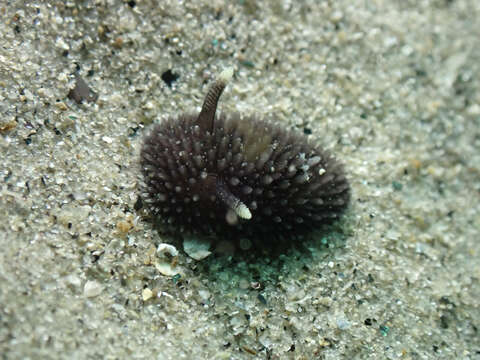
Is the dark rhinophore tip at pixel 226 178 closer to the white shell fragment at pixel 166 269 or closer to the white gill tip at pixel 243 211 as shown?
the white gill tip at pixel 243 211

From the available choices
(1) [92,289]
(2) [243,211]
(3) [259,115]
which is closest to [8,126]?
(1) [92,289]

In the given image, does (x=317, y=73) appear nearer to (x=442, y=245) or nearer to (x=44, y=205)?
(x=442, y=245)

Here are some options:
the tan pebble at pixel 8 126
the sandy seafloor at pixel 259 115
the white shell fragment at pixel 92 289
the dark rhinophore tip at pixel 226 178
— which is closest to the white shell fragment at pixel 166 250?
the sandy seafloor at pixel 259 115

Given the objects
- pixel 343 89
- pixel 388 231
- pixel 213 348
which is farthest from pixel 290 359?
pixel 343 89

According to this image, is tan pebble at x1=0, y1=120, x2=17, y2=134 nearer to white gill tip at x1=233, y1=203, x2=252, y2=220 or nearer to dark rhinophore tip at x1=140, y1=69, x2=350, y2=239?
dark rhinophore tip at x1=140, y1=69, x2=350, y2=239

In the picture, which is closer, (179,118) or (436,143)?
(179,118)

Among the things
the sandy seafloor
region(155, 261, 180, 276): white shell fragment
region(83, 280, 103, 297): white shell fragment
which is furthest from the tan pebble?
region(155, 261, 180, 276): white shell fragment
